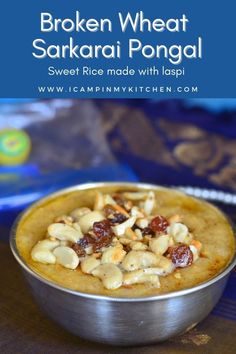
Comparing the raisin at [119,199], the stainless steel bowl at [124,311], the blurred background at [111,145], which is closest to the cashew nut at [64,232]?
the stainless steel bowl at [124,311]

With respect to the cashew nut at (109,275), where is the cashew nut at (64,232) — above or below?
above

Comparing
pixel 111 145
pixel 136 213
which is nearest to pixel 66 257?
pixel 136 213

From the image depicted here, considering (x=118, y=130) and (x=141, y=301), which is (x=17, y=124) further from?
(x=141, y=301)

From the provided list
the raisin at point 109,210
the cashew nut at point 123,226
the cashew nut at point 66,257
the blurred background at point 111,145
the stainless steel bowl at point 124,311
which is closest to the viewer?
the stainless steel bowl at point 124,311

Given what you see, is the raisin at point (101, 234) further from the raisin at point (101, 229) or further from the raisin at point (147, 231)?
the raisin at point (147, 231)

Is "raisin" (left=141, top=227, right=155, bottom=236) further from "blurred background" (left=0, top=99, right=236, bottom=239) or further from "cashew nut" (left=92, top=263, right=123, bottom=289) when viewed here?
"blurred background" (left=0, top=99, right=236, bottom=239)

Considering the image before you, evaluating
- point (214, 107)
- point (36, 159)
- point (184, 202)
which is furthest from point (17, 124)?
point (184, 202)

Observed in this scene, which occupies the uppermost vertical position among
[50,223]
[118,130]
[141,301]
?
[118,130]
